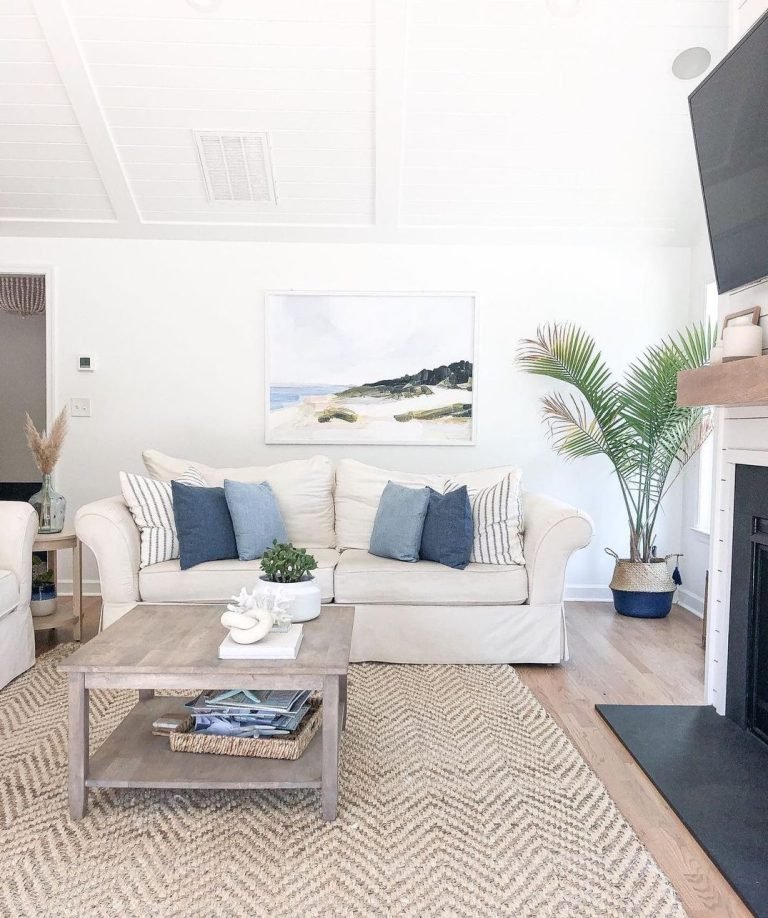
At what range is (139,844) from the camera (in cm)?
177

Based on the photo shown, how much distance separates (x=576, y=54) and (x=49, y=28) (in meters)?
2.26

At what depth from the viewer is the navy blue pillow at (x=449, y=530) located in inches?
128

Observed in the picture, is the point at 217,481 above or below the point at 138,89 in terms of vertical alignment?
below

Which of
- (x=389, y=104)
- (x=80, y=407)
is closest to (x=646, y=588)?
(x=389, y=104)

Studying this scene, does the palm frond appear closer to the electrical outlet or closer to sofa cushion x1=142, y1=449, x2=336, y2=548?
sofa cushion x1=142, y1=449, x2=336, y2=548

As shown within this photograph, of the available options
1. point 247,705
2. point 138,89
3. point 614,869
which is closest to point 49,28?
point 138,89

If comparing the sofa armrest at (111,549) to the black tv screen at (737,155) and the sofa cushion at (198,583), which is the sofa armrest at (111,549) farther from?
the black tv screen at (737,155)

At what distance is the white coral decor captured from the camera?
1.98 meters

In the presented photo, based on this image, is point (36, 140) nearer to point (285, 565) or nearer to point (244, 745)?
point (285, 565)

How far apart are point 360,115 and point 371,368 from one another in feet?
4.58

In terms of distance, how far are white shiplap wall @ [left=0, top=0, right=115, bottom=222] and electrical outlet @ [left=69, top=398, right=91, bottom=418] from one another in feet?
3.39

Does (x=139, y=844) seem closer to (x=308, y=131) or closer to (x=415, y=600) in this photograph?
(x=415, y=600)

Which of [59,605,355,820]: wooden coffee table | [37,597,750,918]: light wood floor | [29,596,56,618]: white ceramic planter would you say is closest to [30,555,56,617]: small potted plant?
[29,596,56,618]: white ceramic planter

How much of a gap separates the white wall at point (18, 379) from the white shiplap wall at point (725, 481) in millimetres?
6701
